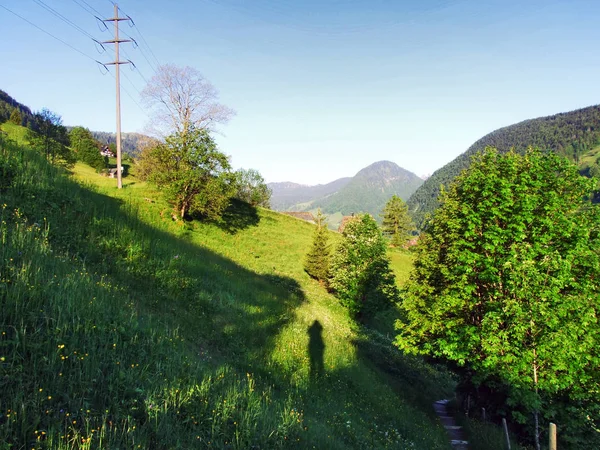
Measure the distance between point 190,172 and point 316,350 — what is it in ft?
80.4

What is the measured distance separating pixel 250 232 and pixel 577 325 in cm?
3586

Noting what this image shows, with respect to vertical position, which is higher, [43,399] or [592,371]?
[43,399]

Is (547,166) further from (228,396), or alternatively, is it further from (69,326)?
(69,326)

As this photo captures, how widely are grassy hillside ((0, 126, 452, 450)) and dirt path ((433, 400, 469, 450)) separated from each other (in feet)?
3.47

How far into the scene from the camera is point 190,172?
31.0 m

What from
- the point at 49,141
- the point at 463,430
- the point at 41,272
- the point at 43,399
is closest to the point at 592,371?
the point at 463,430

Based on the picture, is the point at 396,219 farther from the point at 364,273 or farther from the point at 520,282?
the point at 520,282

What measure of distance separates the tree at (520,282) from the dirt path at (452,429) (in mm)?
3109

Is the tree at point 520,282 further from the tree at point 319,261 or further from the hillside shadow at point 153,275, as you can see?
the tree at point 319,261

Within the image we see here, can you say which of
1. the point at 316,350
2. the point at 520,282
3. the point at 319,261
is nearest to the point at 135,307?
the point at 316,350

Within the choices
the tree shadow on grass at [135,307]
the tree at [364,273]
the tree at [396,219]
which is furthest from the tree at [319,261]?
the tree at [396,219]

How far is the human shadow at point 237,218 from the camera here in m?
39.3

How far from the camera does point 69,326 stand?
177 inches

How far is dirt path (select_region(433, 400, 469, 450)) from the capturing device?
14.2m
